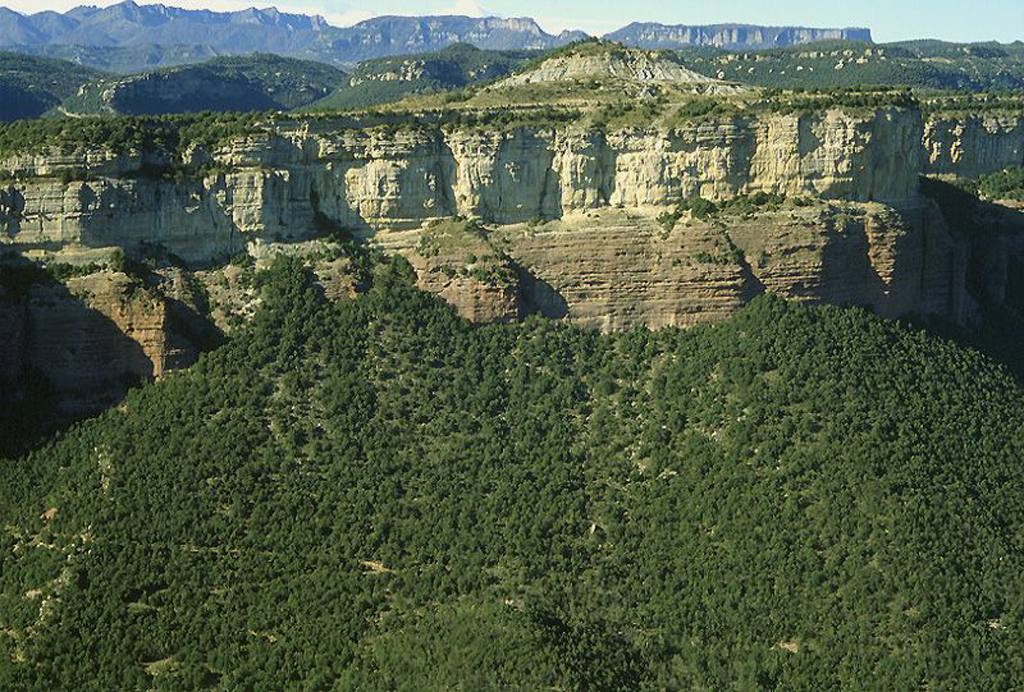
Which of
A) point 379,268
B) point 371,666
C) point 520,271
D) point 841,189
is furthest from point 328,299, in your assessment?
point 841,189

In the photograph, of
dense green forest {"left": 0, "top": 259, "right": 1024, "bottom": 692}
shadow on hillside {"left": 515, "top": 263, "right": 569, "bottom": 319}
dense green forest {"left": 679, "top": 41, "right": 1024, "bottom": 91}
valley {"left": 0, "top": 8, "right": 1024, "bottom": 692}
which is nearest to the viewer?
dense green forest {"left": 0, "top": 259, "right": 1024, "bottom": 692}

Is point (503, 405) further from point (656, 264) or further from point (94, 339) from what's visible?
point (94, 339)

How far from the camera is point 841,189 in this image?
72812mm

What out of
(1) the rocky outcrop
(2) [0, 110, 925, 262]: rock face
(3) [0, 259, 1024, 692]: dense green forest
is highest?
(2) [0, 110, 925, 262]: rock face

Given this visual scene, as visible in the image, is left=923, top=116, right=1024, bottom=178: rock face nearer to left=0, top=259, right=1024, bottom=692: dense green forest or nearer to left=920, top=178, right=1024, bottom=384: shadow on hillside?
left=920, top=178, right=1024, bottom=384: shadow on hillside

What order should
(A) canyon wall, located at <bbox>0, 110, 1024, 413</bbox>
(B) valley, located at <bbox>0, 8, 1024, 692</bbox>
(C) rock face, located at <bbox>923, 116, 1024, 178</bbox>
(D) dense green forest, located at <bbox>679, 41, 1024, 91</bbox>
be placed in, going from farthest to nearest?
(D) dense green forest, located at <bbox>679, 41, 1024, 91</bbox> < (C) rock face, located at <bbox>923, 116, 1024, 178</bbox> < (A) canyon wall, located at <bbox>0, 110, 1024, 413</bbox> < (B) valley, located at <bbox>0, 8, 1024, 692</bbox>

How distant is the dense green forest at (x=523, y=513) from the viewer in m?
55.9

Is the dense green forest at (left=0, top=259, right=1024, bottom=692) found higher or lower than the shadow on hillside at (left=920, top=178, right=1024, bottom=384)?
lower

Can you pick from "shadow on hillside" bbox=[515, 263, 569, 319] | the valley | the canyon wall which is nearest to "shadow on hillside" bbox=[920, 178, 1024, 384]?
the valley

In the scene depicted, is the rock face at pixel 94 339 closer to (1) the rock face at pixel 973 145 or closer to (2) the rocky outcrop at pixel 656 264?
(2) the rocky outcrop at pixel 656 264

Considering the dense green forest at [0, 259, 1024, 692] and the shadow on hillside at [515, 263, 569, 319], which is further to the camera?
the shadow on hillside at [515, 263, 569, 319]

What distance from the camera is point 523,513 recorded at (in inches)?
2458

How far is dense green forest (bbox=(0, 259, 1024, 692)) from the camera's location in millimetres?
55875

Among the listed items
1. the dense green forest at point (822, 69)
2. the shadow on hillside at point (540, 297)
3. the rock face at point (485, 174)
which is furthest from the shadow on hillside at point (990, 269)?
the dense green forest at point (822, 69)
